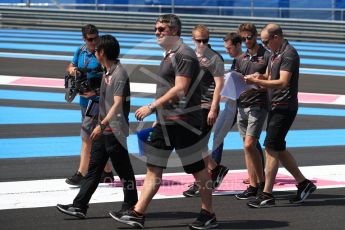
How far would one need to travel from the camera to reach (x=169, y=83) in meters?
7.14

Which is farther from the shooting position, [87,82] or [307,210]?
[87,82]

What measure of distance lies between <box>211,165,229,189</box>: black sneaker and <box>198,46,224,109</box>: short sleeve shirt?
0.81m

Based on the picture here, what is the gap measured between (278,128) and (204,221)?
1.54 meters

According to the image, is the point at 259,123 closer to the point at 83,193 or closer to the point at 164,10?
the point at 83,193

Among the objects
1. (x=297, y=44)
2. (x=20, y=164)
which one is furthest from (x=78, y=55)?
(x=297, y=44)

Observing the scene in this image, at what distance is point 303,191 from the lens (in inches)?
326

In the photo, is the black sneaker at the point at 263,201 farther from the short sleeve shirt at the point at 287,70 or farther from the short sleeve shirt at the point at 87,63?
the short sleeve shirt at the point at 87,63

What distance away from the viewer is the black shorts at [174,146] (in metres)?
7.09

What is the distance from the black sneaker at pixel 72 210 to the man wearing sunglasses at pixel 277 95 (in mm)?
1788

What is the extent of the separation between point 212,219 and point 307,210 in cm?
127

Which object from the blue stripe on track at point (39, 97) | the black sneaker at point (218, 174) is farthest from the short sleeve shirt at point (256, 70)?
the blue stripe on track at point (39, 97)

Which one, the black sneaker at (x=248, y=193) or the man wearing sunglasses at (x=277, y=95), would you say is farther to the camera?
the black sneaker at (x=248, y=193)

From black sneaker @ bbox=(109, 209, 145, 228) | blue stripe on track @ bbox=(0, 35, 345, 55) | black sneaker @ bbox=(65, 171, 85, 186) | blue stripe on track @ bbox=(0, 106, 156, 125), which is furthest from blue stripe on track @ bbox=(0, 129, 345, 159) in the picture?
blue stripe on track @ bbox=(0, 35, 345, 55)

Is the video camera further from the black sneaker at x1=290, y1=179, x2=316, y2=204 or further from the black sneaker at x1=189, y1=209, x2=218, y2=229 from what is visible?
the black sneaker at x1=290, y1=179, x2=316, y2=204
